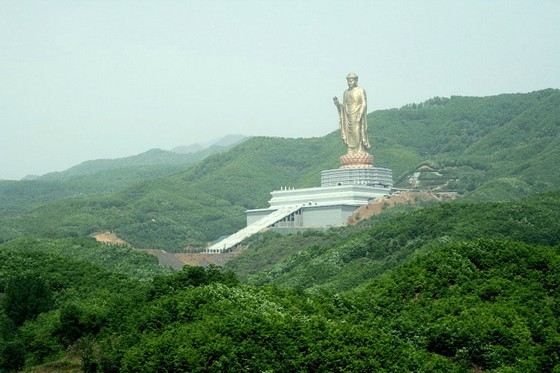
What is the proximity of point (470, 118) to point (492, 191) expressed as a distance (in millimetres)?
61687

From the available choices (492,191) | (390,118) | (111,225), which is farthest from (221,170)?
(492,191)

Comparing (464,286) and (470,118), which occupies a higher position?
(470,118)

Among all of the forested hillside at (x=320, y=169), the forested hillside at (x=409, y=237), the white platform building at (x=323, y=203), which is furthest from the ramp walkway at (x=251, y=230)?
the forested hillside at (x=409, y=237)

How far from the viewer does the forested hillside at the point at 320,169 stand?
85.4 meters

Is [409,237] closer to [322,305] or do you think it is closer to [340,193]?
[322,305]

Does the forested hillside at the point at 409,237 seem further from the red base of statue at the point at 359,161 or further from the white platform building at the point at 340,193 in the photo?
the red base of statue at the point at 359,161

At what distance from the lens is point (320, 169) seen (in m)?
123

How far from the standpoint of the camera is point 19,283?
32.0 meters

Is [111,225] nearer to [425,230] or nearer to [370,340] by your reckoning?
[425,230]

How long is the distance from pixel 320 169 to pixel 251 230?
45.4 metres

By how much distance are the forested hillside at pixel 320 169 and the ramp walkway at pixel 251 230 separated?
355cm

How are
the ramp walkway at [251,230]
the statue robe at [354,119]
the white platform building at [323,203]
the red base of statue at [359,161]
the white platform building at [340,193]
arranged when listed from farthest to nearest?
1. the red base of statue at [359,161]
2. the statue robe at [354,119]
3. the white platform building at [340,193]
4. the white platform building at [323,203]
5. the ramp walkway at [251,230]

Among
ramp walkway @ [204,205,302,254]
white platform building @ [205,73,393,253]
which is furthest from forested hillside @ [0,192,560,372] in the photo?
white platform building @ [205,73,393,253]

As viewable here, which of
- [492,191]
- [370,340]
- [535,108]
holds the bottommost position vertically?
[370,340]
